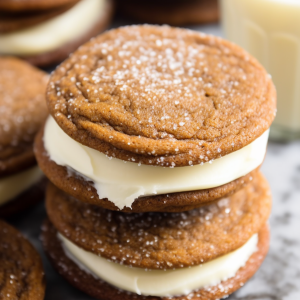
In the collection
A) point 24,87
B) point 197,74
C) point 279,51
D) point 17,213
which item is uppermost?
point 197,74

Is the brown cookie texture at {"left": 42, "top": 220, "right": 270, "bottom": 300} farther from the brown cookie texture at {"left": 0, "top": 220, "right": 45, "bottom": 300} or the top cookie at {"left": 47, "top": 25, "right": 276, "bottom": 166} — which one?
the top cookie at {"left": 47, "top": 25, "right": 276, "bottom": 166}

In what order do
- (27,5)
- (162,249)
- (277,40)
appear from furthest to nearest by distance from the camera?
(27,5) → (277,40) → (162,249)

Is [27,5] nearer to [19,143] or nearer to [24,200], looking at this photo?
[19,143]

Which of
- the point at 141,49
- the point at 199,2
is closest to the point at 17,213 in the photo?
the point at 141,49

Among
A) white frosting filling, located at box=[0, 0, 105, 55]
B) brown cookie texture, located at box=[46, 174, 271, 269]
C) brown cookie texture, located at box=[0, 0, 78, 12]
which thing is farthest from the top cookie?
white frosting filling, located at box=[0, 0, 105, 55]

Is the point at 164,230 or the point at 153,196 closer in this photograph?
→ the point at 153,196

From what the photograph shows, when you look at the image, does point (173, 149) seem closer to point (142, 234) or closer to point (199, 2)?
point (142, 234)

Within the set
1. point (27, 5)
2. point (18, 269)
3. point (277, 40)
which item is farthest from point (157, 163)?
point (27, 5)
